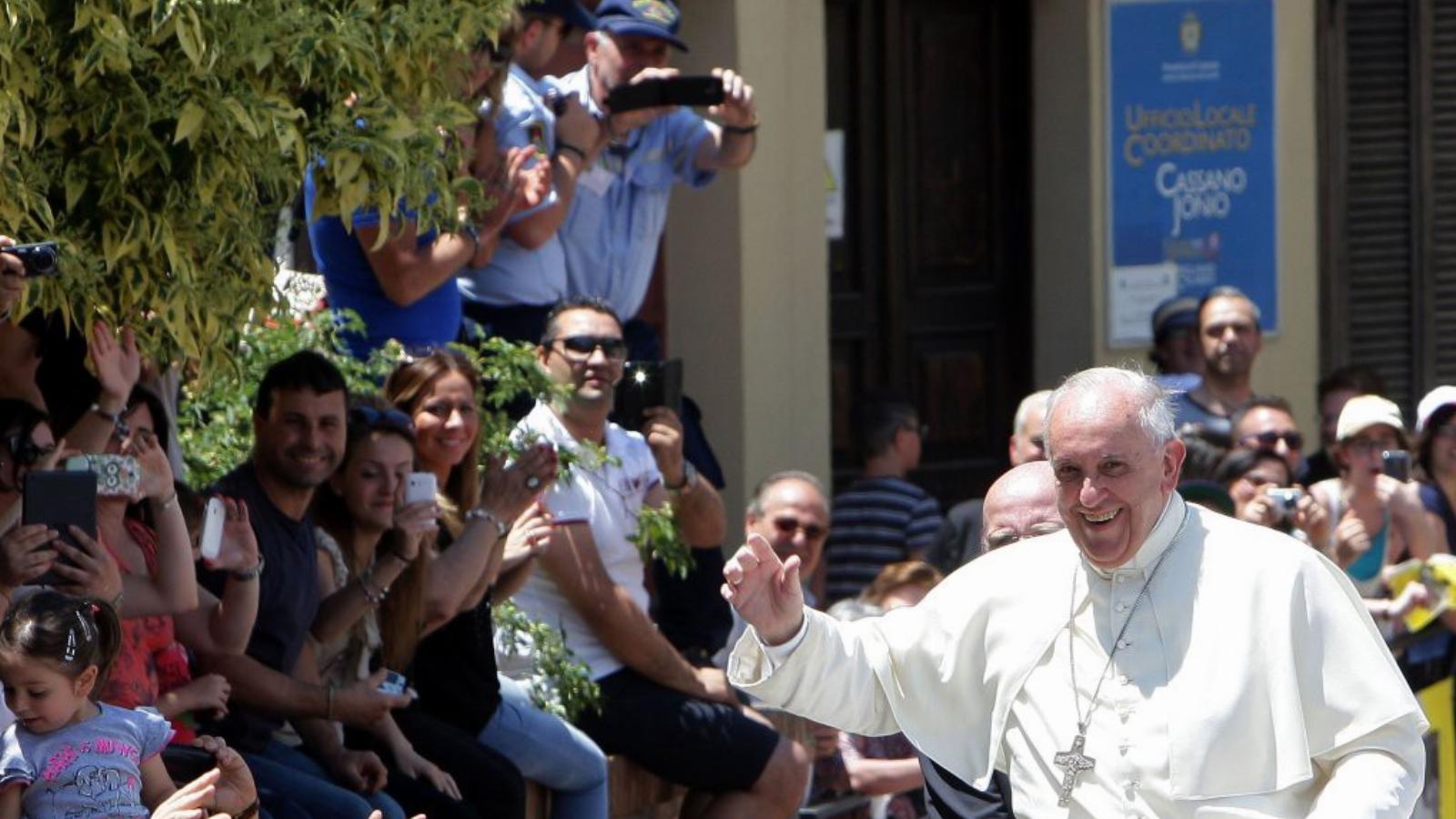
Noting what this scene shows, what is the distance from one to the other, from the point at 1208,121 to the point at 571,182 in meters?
5.25

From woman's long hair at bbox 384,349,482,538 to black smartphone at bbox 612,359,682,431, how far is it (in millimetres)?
821

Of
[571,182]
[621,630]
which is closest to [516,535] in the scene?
[621,630]

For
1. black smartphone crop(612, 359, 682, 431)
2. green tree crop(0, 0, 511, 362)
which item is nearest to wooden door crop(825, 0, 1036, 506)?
black smartphone crop(612, 359, 682, 431)

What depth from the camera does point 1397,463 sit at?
30.2 ft

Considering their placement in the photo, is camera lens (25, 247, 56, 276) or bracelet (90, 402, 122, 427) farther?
bracelet (90, 402, 122, 427)

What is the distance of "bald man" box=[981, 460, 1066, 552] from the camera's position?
5.62 metres

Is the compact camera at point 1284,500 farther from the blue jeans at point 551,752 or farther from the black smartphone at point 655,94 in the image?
the blue jeans at point 551,752

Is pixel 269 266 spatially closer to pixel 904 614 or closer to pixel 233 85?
pixel 233 85

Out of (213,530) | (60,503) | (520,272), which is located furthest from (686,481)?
(60,503)

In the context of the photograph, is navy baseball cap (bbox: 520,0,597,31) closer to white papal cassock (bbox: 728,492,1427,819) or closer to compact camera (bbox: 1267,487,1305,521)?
compact camera (bbox: 1267,487,1305,521)

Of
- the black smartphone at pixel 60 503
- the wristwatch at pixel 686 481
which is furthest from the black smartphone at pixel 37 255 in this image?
the wristwatch at pixel 686 481

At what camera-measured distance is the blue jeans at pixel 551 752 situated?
7.10m

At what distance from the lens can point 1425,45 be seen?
1323cm

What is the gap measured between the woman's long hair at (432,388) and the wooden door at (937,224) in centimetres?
437
